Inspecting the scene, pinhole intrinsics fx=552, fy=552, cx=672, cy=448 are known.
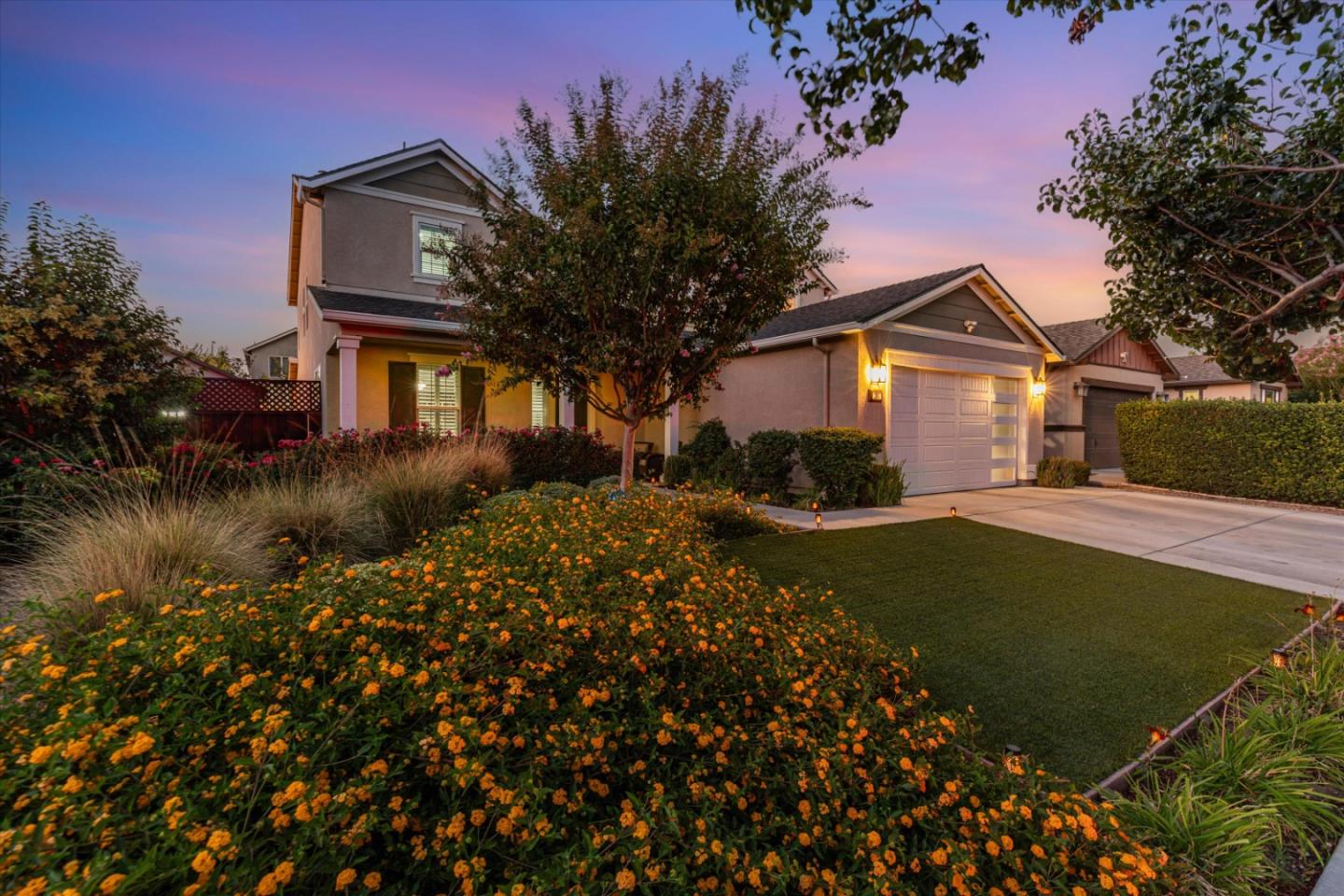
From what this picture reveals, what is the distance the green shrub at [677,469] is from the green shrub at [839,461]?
2.94 metres

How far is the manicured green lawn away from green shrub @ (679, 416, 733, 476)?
16.9 ft

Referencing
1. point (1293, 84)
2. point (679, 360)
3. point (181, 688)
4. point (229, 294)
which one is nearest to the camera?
point (181, 688)

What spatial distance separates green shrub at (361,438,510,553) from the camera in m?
5.28

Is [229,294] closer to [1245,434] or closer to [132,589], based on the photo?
[132,589]

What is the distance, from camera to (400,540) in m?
5.20

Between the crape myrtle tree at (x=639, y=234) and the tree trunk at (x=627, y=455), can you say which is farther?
the tree trunk at (x=627, y=455)

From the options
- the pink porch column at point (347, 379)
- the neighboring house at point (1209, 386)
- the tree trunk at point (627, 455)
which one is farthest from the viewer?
the neighboring house at point (1209, 386)

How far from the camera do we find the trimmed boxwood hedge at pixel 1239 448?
29.9ft

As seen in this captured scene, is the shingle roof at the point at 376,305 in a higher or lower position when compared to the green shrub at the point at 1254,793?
higher

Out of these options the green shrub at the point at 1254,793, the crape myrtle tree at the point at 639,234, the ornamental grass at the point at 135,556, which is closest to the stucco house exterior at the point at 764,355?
Answer: the crape myrtle tree at the point at 639,234

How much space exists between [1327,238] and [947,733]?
A: 17.1 ft

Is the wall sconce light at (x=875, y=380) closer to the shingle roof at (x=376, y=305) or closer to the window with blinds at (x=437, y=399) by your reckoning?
the shingle roof at (x=376, y=305)

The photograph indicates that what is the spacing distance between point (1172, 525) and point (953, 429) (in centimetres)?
410

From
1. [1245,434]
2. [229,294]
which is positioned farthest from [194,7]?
[1245,434]
